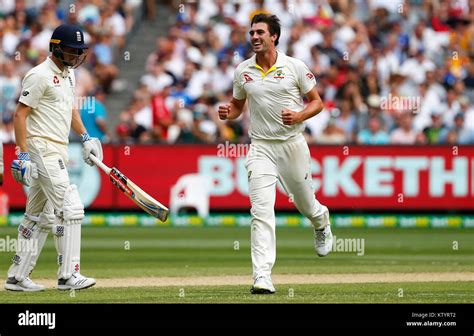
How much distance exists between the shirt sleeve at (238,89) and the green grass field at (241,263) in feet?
5.57

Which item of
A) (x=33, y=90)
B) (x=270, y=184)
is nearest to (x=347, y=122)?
(x=270, y=184)

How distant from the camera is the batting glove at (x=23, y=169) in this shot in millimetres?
10273

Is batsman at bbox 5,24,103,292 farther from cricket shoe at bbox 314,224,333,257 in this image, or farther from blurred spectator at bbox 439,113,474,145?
blurred spectator at bbox 439,113,474,145

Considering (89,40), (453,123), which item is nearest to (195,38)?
(89,40)

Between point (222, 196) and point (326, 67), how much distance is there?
3582mm

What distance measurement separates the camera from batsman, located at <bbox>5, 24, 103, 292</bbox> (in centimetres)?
1042

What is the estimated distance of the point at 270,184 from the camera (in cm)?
1078

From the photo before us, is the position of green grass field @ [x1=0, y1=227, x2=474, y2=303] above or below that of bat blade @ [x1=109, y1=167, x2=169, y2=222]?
below

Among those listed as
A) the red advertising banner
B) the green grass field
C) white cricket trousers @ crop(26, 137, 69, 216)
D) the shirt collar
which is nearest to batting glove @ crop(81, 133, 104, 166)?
white cricket trousers @ crop(26, 137, 69, 216)

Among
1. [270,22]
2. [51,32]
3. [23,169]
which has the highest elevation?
[51,32]

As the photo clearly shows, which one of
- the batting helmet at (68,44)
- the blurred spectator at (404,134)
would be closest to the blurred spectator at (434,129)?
the blurred spectator at (404,134)

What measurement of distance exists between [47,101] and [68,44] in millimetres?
510

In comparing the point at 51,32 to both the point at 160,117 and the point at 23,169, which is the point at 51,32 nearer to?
the point at 160,117

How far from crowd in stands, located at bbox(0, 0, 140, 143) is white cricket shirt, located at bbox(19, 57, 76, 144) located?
32.2 ft
